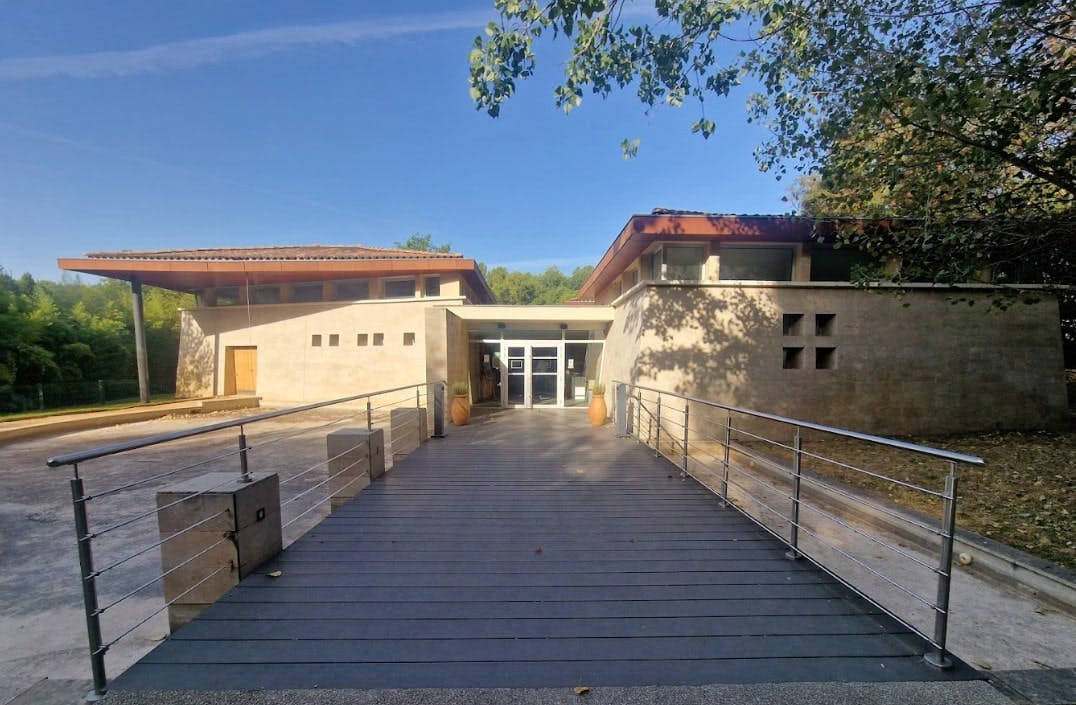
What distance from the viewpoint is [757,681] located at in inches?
72.7

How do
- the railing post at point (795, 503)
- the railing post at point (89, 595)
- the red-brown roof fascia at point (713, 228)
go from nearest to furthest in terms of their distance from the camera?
the railing post at point (89, 595)
the railing post at point (795, 503)
the red-brown roof fascia at point (713, 228)

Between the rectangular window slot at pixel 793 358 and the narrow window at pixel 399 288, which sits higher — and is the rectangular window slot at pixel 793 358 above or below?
below

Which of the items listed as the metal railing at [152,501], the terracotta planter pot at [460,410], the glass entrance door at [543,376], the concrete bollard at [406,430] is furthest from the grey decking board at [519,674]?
the glass entrance door at [543,376]

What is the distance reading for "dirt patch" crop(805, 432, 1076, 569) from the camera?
438 centimetres

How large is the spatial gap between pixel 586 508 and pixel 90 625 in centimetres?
331

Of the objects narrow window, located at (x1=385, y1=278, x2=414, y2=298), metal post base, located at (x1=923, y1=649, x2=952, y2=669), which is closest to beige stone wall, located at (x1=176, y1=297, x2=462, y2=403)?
narrow window, located at (x1=385, y1=278, x2=414, y2=298)

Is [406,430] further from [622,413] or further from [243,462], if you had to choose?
[622,413]

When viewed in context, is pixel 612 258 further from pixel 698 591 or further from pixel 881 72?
pixel 698 591

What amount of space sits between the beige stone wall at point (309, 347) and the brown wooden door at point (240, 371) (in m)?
0.17

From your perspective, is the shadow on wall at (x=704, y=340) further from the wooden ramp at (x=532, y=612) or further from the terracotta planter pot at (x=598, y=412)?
the wooden ramp at (x=532, y=612)

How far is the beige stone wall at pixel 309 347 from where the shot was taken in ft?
47.5

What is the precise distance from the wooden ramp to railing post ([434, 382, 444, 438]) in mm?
3448

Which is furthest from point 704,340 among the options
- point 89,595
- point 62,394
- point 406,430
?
point 62,394

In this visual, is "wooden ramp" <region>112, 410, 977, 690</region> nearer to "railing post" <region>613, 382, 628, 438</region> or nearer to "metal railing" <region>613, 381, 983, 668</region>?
"metal railing" <region>613, 381, 983, 668</region>
